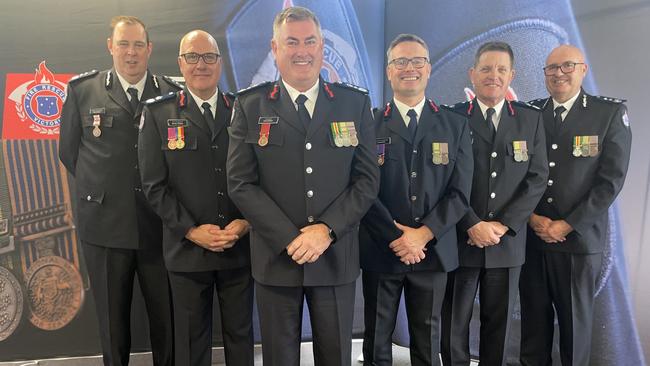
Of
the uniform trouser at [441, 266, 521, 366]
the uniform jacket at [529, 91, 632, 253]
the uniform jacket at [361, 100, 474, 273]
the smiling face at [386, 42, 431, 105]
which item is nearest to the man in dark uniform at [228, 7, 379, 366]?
the uniform jacket at [361, 100, 474, 273]

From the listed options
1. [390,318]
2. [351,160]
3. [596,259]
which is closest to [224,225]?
[351,160]

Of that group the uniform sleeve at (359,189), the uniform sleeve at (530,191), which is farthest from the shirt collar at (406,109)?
the uniform sleeve at (530,191)

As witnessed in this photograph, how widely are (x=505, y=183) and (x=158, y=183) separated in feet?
6.01

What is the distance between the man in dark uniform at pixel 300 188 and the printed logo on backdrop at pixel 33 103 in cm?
188

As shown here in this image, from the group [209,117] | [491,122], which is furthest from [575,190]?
[209,117]

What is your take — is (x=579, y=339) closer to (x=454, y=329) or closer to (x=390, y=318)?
(x=454, y=329)

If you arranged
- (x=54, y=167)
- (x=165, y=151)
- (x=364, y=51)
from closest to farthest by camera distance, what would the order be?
(x=165, y=151)
(x=54, y=167)
(x=364, y=51)

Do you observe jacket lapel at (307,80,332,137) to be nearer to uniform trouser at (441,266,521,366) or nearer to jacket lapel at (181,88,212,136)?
jacket lapel at (181,88,212,136)

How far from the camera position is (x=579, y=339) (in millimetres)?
2557

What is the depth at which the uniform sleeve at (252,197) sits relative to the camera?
185 centimetres

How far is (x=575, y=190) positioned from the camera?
2533 mm

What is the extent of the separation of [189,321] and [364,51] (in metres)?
2.28

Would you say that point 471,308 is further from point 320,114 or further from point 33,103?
point 33,103

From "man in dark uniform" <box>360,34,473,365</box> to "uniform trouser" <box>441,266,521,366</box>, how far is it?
25 centimetres
